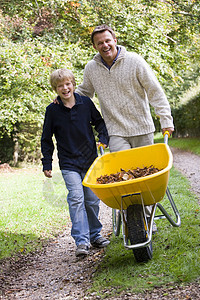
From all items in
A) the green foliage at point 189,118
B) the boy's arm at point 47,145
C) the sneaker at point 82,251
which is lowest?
the green foliage at point 189,118

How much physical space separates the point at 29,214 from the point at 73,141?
2.54 meters

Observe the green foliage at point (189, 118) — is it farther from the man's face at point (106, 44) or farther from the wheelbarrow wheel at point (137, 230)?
the wheelbarrow wheel at point (137, 230)

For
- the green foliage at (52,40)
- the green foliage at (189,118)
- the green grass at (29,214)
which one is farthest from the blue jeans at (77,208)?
the green foliage at (189,118)

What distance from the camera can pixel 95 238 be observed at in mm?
4215

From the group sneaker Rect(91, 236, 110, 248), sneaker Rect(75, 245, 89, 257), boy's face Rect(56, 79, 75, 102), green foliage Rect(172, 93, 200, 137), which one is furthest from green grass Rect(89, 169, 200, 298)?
green foliage Rect(172, 93, 200, 137)

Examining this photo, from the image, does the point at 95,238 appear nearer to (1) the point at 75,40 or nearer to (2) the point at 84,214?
(2) the point at 84,214

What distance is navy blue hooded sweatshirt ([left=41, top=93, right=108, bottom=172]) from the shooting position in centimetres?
395

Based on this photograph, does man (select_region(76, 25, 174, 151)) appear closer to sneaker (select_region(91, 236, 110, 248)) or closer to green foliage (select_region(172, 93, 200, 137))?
sneaker (select_region(91, 236, 110, 248))

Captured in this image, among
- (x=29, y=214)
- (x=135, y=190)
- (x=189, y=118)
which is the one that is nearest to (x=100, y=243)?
(x=135, y=190)

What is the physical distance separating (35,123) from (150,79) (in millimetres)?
A: 10372

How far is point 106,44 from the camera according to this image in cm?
378

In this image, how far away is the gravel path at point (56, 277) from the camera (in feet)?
8.90

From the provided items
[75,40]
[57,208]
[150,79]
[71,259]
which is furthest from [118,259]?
[75,40]

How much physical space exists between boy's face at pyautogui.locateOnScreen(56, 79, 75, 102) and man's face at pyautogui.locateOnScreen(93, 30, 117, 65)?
1.40 feet
